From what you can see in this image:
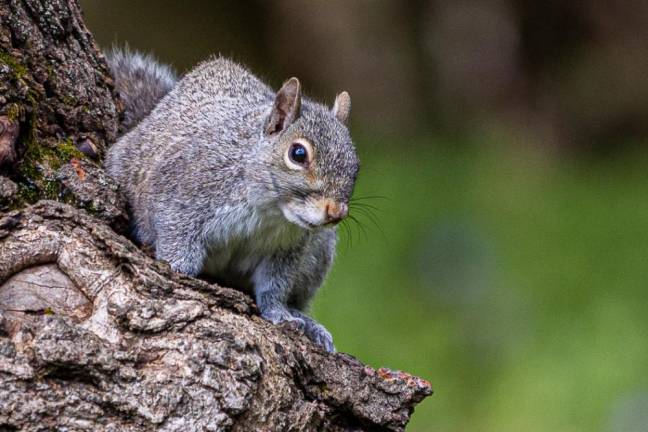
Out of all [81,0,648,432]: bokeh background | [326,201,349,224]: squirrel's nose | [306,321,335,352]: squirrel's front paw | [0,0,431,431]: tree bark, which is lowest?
[0,0,431,431]: tree bark

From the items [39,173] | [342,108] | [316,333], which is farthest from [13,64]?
[316,333]

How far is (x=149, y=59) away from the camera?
3.78 metres

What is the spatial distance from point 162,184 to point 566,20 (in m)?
4.34

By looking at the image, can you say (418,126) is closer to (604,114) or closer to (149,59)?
(604,114)

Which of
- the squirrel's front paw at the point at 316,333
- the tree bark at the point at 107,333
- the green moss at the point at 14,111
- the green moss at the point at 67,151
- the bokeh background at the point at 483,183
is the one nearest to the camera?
the tree bark at the point at 107,333

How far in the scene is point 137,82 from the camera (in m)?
3.57

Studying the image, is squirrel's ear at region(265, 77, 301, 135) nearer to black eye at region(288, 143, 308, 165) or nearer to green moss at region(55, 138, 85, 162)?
black eye at region(288, 143, 308, 165)

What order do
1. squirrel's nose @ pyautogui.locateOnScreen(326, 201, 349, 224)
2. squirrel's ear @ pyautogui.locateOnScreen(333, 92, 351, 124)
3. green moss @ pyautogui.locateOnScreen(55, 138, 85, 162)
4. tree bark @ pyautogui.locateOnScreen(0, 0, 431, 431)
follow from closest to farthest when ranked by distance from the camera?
1. tree bark @ pyautogui.locateOnScreen(0, 0, 431, 431)
2. green moss @ pyautogui.locateOnScreen(55, 138, 85, 162)
3. squirrel's nose @ pyautogui.locateOnScreen(326, 201, 349, 224)
4. squirrel's ear @ pyautogui.locateOnScreen(333, 92, 351, 124)

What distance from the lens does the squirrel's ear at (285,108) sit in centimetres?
301

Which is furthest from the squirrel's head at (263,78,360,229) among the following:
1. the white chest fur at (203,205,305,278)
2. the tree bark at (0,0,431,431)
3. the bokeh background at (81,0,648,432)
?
the bokeh background at (81,0,648,432)

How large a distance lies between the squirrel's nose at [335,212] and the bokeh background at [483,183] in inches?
80.4

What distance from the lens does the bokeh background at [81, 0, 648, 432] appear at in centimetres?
478

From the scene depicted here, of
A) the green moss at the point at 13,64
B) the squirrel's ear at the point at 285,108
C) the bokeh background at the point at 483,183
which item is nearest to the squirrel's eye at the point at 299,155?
the squirrel's ear at the point at 285,108

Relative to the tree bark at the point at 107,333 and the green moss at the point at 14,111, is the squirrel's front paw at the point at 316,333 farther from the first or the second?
the green moss at the point at 14,111
